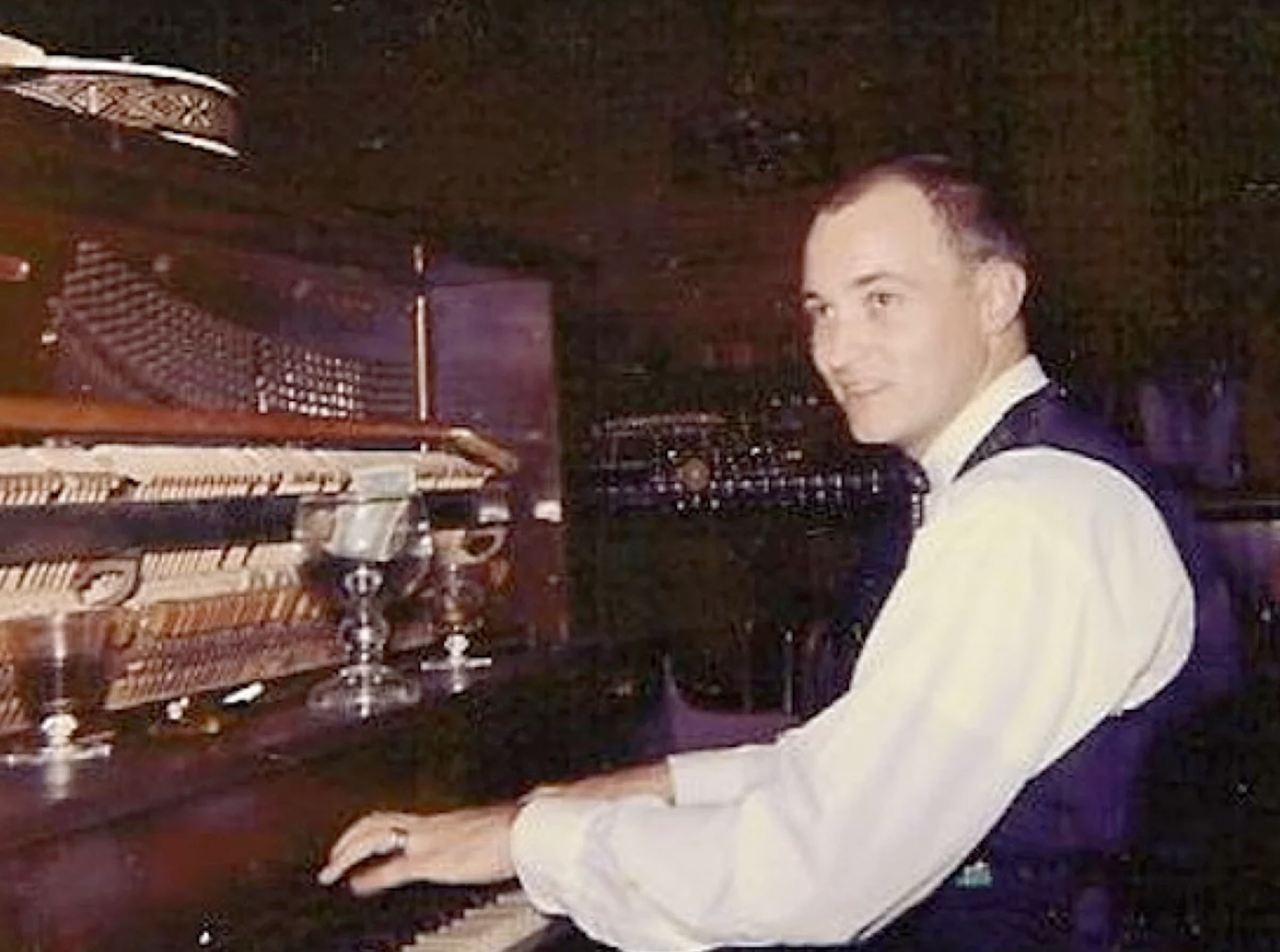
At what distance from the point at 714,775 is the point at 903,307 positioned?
2.01ft

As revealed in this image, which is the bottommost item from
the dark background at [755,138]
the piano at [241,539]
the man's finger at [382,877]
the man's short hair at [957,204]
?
the man's finger at [382,877]

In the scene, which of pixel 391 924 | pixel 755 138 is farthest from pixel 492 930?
pixel 755 138

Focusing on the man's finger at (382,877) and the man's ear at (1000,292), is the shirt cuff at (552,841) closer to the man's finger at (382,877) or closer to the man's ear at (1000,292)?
the man's finger at (382,877)

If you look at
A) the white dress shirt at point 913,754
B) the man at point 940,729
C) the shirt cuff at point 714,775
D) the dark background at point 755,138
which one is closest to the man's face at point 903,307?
the man at point 940,729

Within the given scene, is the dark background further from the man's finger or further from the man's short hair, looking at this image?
the man's finger

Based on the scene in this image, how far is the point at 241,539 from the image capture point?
218 centimetres

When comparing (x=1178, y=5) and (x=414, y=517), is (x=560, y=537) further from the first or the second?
(x=1178, y=5)

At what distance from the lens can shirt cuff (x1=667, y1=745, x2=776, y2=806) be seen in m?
2.21

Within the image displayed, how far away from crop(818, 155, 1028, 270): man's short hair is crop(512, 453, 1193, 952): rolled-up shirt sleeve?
27 cm

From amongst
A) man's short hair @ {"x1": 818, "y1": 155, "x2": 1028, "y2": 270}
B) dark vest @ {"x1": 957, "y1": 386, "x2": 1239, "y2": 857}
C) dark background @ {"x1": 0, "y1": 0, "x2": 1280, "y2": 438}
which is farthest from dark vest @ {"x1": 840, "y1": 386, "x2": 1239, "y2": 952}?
dark background @ {"x1": 0, "y1": 0, "x2": 1280, "y2": 438}

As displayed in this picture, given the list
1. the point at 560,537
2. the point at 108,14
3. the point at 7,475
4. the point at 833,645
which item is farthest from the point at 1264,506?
the point at 7,475

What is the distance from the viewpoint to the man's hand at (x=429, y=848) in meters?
1.79

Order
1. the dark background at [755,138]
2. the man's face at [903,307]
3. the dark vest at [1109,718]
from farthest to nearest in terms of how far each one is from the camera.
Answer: the dark background at [755,138] < the man's face at [903,307] < the dark vest at [1109,718]

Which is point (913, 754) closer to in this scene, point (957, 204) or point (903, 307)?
point (903, 307)
